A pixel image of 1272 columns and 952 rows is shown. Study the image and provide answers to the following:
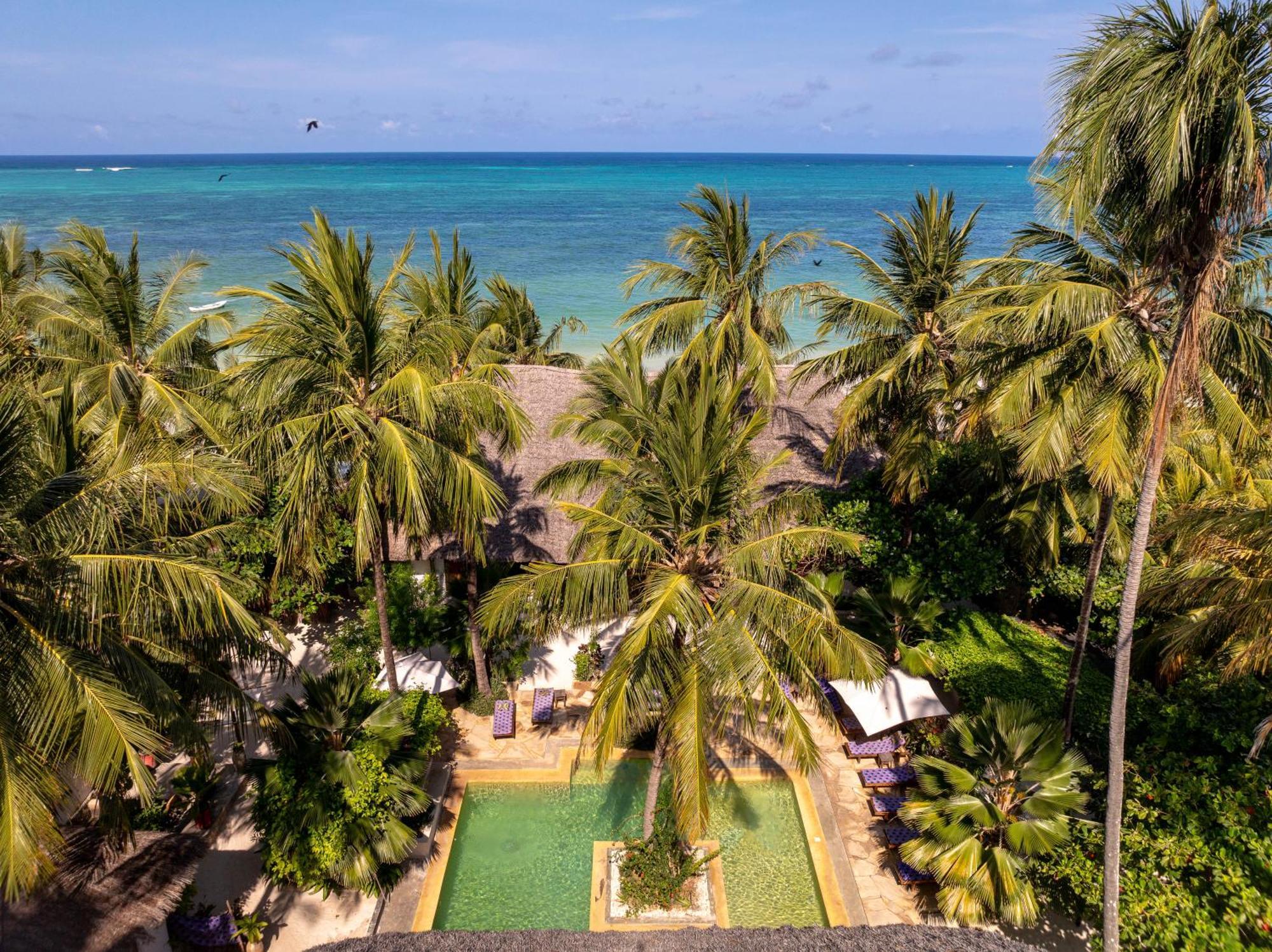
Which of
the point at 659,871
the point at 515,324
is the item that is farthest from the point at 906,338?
the point at 515,324

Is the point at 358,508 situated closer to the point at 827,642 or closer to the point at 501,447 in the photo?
the point at 501,447

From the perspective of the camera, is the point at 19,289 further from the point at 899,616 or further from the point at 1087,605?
the point at 1087,605

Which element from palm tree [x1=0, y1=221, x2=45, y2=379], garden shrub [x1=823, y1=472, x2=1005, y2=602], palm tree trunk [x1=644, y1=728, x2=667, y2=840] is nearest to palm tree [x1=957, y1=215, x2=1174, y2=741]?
garden shrub [x1=823, y1=472, x2=1005, y2=602]

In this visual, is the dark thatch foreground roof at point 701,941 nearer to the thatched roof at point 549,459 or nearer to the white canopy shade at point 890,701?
the white canopy shade at point 890,701

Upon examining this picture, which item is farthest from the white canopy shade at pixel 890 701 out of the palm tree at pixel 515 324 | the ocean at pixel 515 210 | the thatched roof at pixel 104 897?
the ocean at pixel 515 210

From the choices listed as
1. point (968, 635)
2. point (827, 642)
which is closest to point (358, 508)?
point (827, 642)
